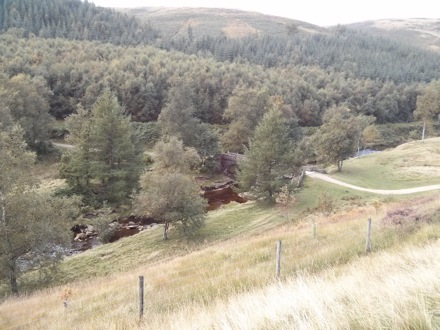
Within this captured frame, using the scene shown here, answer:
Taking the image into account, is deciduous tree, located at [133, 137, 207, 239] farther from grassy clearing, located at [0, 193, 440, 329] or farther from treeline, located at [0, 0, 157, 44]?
treeline, located at [0, 0, 157, 44]

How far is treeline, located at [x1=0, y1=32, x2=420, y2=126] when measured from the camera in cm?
8094

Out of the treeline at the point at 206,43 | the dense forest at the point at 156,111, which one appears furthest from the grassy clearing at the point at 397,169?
the treeline at the point at 206,43

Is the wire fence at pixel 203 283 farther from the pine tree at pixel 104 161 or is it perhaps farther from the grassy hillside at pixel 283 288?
the pine tree at pixel 104 161

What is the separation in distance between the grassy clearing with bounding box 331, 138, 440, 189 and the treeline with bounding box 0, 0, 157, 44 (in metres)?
103

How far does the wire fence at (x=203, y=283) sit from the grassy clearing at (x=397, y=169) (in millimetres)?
32227

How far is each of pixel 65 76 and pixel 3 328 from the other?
80627 mm

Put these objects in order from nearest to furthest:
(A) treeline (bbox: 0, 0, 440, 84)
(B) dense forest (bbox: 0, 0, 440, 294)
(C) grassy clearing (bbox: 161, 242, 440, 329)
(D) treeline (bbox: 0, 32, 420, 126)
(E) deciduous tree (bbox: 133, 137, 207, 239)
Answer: (C) grassy clearing (bbox: 161, 242, 440, 329)
(E) deciduous tree (bbox: 133, 137, 207, 239)
(B) dense forest (bbox: 0, 0, 440, 294)
(D) treeline (bbox: 0, 32, 420, 126)
(A) treeline (bbox: 0, 0, 440, 84)

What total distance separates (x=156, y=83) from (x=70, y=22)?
68296 millimetres

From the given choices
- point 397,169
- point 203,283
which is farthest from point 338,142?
point 203,283

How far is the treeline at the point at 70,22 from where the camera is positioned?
11875 centimetres

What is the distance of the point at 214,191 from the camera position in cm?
5553

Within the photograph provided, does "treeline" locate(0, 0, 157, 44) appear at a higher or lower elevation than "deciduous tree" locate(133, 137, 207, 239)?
higher

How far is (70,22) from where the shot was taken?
5285 inches

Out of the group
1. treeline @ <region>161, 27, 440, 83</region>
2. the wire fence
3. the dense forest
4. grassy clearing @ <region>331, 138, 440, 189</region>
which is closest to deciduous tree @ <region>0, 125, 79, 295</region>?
the dense forest
